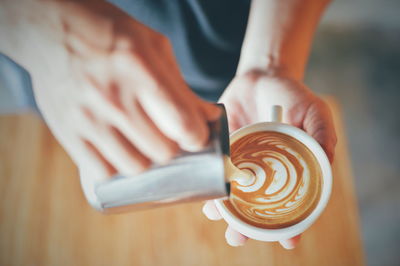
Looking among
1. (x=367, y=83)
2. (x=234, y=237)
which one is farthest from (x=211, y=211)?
(x=367, y=83)

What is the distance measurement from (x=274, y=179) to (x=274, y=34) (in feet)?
0.71

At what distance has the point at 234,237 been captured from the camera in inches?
14.2

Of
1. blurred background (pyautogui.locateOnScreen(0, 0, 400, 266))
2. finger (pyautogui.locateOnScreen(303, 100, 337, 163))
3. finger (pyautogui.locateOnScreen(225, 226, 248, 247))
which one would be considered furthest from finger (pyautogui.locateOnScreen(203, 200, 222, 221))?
blurred background (pyautogui.locateOnScreen(0, 0, 400, 266))

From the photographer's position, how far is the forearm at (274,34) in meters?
0.43

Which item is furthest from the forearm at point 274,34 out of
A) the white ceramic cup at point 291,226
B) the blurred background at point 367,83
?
the blurred background at point 367,83

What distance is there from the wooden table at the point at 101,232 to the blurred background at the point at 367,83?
1.60ft

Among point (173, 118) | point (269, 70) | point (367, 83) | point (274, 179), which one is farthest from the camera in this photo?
point (367, 83)

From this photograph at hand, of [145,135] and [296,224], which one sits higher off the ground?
[145,135]

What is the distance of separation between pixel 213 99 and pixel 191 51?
0.31 ft

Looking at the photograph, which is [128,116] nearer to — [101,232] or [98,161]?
[98,161]

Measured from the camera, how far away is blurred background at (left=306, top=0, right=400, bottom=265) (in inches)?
33.3

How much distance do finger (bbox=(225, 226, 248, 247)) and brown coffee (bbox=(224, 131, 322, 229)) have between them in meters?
0.05

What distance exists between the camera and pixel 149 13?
339 millimetres

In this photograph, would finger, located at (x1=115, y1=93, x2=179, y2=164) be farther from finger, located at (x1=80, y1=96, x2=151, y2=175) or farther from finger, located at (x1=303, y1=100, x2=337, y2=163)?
finger, located at (x1=303, y1=100, x2=337, y2=163)
